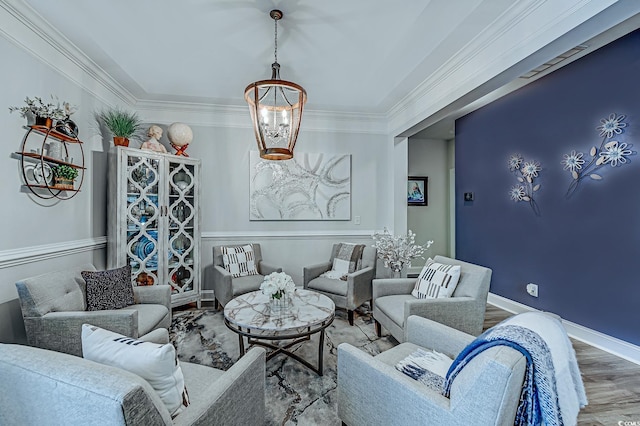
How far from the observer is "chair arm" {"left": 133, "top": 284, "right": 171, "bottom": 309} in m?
2.70

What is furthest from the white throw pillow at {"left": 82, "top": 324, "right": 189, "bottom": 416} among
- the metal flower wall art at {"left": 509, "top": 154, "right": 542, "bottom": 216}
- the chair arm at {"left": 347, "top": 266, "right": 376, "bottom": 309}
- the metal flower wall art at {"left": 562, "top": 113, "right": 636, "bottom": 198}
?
the metal flower wall art at {"left": 509, "top": 154, "right": 542, "bottom": 216}

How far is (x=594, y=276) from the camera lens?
2955 mm

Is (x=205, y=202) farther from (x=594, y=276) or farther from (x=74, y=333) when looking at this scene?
(x=594, y=276)

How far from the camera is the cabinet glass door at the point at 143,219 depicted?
332cm

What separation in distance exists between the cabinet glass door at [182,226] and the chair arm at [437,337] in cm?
282

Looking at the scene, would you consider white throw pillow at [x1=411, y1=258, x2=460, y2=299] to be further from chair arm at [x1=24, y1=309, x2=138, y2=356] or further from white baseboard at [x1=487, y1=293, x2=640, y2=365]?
chair arm at [x1=24, y1=309, x2=138, y2=356]

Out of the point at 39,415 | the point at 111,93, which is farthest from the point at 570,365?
the point at 111,93

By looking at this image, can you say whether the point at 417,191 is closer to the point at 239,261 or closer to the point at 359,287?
the point at 359,287

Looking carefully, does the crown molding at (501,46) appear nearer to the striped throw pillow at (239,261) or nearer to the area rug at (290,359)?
the area rug at (290,359)

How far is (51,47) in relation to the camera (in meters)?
2.47

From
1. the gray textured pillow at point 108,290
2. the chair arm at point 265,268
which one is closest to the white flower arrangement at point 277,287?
the gray textured pillow at point 108,290

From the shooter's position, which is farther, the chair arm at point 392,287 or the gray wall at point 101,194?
the chair arm at point 392,287

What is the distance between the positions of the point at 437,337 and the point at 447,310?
70 cm

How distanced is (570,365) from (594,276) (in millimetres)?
2547
